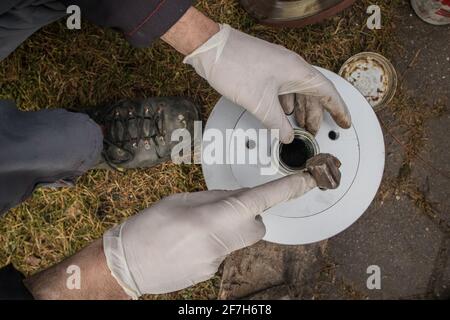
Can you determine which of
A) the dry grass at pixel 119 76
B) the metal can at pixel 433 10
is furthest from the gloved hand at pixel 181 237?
the metal can at pixel 433 10

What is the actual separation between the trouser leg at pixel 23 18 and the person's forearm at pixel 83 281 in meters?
0.50

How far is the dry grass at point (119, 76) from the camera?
4.87 ft

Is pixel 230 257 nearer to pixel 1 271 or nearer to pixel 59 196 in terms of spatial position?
pixel 59 196

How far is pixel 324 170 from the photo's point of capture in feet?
3.49

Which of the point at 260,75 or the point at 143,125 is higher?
the point at 260,75

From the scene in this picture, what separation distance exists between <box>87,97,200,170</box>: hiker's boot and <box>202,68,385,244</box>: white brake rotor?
24 centimetres

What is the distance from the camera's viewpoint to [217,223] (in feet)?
3.30

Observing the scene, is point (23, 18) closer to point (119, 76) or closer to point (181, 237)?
point (119, 76)

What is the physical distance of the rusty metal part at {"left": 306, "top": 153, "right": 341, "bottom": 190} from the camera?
1.07 m

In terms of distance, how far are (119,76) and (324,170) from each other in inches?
29.9

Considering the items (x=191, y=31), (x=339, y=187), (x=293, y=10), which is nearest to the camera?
(x=191, y=31)

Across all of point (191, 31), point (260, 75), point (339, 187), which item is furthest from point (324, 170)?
point (191, 31)
